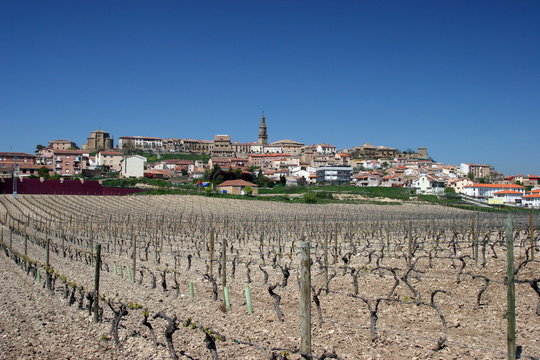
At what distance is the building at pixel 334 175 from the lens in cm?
8194

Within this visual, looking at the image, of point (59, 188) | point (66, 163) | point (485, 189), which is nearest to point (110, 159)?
point (66, 163)

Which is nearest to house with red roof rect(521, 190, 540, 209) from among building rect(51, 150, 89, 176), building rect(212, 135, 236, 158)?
building rect(51, 150, 89, 176)

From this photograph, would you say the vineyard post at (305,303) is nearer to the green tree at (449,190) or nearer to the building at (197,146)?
the green tree at (449,190)

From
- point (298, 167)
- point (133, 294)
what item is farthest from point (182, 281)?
point (298, 167)

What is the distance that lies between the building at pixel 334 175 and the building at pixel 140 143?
52471 millimetres

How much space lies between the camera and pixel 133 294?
1001 centimetres

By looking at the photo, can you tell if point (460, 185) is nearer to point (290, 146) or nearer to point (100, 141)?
point (290, 146)

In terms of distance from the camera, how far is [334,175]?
82625 mm

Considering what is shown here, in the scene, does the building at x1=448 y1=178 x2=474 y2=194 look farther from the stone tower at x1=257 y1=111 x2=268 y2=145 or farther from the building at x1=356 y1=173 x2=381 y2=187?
the stone tower at x1=257 y1=111 x2=268 y2=145

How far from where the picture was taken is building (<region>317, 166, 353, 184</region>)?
8194 cm

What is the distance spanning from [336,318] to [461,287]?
8.90 feet

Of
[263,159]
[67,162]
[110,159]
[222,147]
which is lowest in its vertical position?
[67,162]

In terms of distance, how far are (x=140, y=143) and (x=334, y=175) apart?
5706cm

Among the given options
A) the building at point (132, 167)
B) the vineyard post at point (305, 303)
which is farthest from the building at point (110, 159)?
the vineyard post at point (305, 303)
